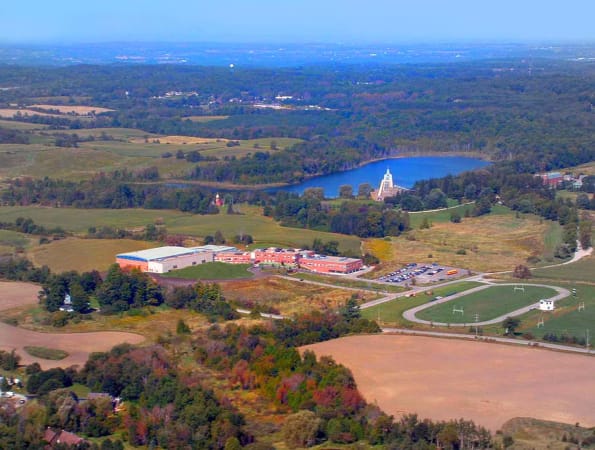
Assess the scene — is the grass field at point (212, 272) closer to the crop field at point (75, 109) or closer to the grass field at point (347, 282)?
the grass field at point (347, 282)

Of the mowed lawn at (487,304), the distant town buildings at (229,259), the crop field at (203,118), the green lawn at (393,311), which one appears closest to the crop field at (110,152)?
the crop field at (203,118)

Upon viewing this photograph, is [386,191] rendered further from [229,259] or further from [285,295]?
[285,295]

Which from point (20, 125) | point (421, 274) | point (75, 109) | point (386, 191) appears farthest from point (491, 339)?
point (75, 109)

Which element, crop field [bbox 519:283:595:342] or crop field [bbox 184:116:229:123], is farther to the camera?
crop field [bbox 184:116:229:123]

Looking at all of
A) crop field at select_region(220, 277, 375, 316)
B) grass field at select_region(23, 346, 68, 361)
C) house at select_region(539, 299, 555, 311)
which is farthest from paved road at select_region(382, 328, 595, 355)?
grass field at select_region(23, 346, 68, 361)

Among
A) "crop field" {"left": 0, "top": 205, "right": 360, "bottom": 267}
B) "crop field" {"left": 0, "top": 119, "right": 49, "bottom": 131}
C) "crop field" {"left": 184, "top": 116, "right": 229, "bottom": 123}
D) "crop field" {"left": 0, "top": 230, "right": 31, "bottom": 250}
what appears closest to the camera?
"crop field" {"left": 0, "top": 205, "right": 360, "bottom": 267}

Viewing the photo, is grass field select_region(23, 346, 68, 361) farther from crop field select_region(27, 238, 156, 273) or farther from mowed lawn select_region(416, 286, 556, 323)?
mowed lawn select_region(416, 286, 556, 323)

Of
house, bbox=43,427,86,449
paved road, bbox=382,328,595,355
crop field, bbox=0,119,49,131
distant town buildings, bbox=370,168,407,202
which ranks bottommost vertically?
crop field, bbox=0,119,49,131
